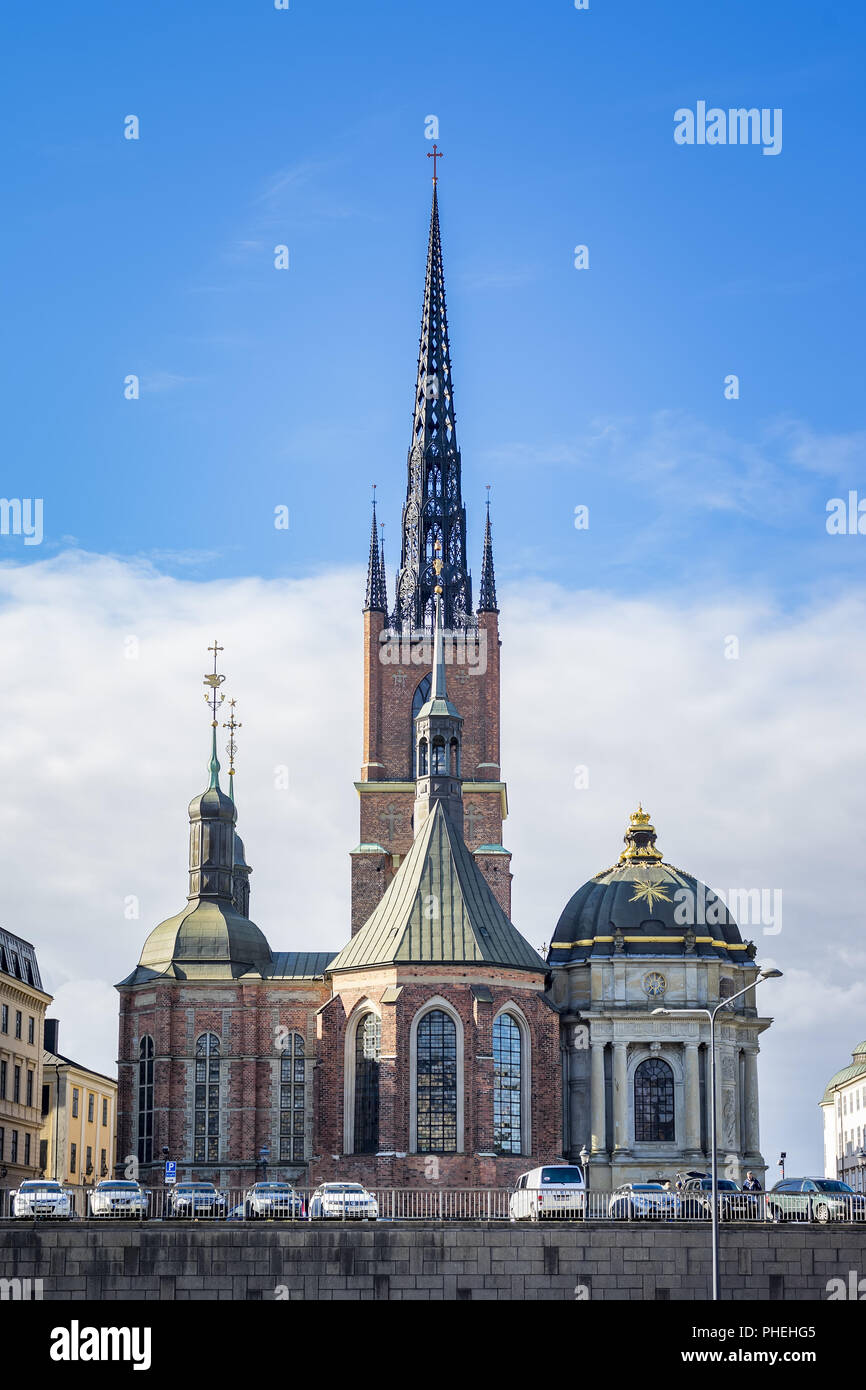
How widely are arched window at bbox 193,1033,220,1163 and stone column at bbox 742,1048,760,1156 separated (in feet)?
83.0

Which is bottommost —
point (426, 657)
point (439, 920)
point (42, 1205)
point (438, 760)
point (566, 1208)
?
point (566, 1208)

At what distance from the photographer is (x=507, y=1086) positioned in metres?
83.9

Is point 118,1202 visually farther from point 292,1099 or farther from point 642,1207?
point 292,1099

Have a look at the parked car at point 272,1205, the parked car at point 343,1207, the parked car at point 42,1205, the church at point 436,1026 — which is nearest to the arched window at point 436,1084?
the church at point 436,1026

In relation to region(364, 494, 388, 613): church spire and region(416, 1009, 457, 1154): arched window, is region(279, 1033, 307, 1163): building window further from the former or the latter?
region(364, 494, 388, 613): church spire

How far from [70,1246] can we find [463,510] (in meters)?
71.4

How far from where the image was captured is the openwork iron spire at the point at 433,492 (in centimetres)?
11644

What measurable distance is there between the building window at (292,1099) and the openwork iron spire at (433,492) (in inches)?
1232

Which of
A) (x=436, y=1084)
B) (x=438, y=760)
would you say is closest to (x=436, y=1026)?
(x=436, y=1084)

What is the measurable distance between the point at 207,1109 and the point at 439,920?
15.5 metres

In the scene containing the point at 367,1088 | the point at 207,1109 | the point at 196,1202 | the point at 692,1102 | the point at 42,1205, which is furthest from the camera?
the point at 207,1109
